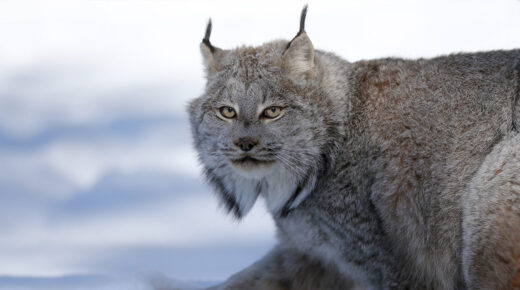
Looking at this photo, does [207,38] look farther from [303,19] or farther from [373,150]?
[373,150]

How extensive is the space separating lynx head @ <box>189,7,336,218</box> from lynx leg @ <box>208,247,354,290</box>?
25.8 inches

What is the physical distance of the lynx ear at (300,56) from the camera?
5609mm

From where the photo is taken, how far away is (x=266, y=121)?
5.41 metres

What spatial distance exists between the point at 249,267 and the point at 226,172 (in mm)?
1316

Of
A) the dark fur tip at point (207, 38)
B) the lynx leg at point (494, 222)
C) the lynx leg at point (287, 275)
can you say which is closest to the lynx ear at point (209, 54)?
the dark fur tip at point (207, 38)

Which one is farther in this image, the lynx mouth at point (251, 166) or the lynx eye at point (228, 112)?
the lynx eye at point (228, 112)

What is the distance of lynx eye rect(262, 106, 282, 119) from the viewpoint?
5.44 metres

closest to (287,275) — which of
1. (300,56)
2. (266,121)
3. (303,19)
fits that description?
(266,121)

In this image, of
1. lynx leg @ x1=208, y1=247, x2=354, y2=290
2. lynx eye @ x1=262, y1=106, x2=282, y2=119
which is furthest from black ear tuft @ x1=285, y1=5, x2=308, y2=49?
lynx leg @ x1=208, y1=247, x2=354, y2=290

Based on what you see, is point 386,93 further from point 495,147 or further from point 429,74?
point 495,147

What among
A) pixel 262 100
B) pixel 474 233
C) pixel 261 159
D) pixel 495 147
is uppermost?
pixel 262 100

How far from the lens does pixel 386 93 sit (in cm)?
576

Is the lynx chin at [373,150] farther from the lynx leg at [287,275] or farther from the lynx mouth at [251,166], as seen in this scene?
the lynx leg at [287,275]

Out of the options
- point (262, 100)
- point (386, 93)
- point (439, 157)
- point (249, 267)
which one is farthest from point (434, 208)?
point (249, 267)
